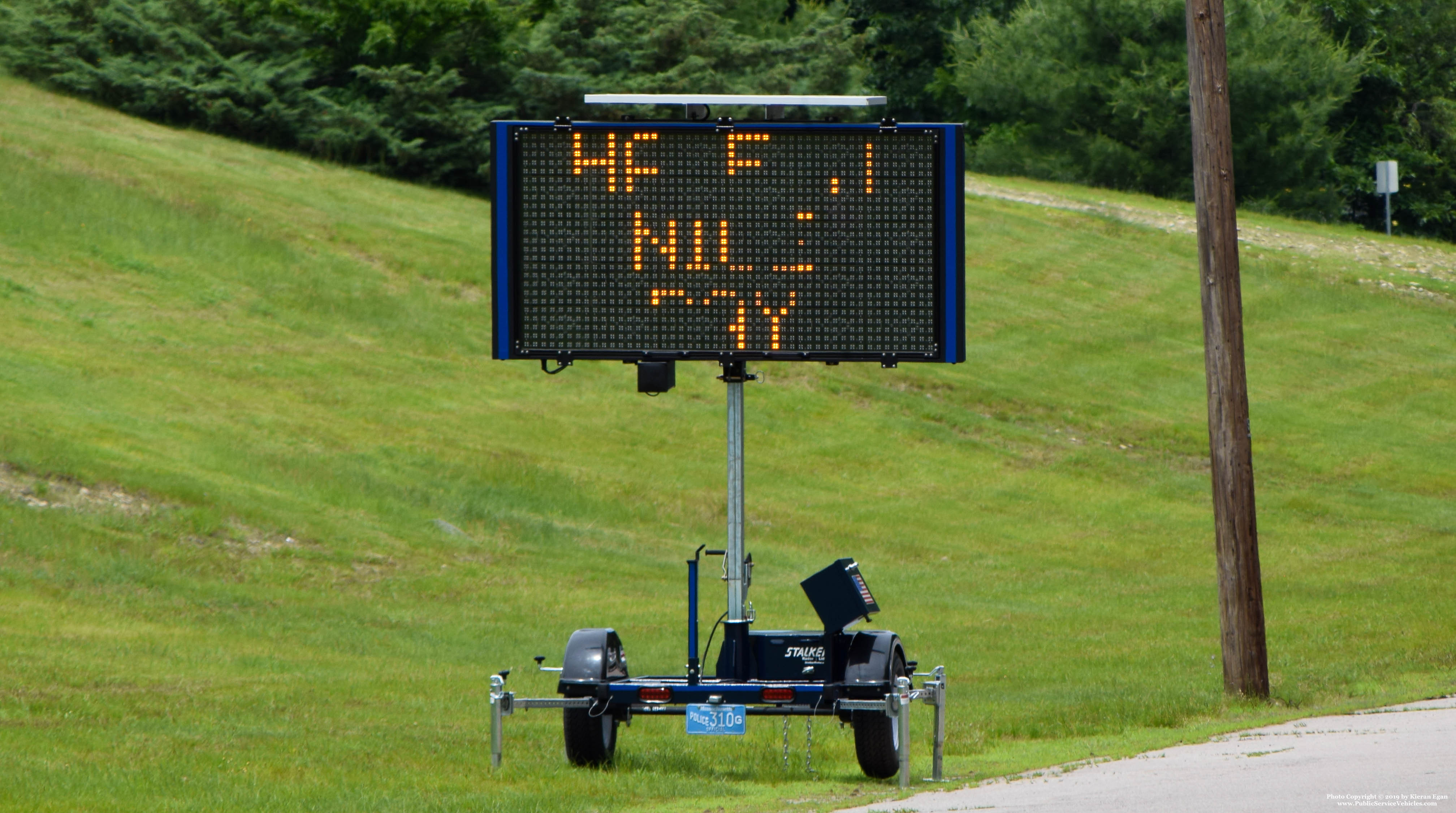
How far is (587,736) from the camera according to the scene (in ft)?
36.4

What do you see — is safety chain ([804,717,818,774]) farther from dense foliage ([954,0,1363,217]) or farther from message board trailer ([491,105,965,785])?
dense foliage ([954,0,1363,217])

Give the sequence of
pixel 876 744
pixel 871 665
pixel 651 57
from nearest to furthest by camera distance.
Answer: pixel 871 665 < pixel 876 744 < pixel 651 57

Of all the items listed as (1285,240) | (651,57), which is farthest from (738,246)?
(1285,240)

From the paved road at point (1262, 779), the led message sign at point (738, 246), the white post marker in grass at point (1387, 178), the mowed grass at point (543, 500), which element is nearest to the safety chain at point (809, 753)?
the mowed grass at point (543, 500)

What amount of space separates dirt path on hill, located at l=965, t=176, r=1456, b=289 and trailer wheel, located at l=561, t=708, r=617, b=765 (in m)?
44.2

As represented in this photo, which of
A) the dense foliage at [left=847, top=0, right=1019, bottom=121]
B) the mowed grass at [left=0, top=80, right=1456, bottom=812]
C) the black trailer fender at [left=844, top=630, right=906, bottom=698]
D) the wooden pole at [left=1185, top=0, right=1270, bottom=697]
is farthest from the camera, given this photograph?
the dense foliage at [left=847, top=0, right=1019, bottom=121]

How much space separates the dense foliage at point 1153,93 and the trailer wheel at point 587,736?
4973cm

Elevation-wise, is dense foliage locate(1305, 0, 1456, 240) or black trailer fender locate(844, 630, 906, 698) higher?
dense foliage locate(1305, 0, 1456, 240)

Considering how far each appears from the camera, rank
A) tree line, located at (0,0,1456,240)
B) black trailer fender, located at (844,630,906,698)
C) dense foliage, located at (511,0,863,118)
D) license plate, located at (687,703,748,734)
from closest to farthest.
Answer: license plate, located at (687,703,748,734) < black trailer fender, located at (844,630,906,698) < tree line, located at (0,0,1456,240) < dense foliage, located at (511,0,863,118)

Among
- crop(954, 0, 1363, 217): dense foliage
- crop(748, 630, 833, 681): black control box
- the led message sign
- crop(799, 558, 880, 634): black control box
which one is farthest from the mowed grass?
crop(954, 0, 1363, 217): dense foliage

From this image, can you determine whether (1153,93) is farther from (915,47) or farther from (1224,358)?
(1224,358)

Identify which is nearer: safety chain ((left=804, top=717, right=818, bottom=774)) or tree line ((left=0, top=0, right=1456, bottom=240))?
safety chain ((left=804, top=717, right=818, bottom=774))

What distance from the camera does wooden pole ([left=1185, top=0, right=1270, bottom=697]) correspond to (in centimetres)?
1437

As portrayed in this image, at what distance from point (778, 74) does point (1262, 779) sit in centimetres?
4515
